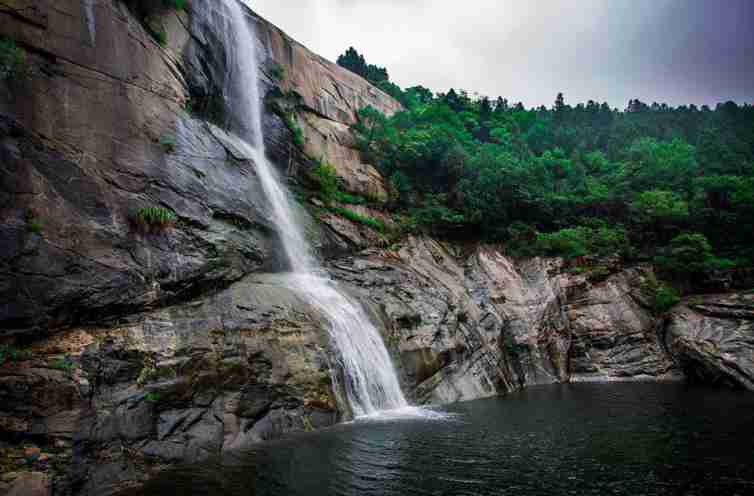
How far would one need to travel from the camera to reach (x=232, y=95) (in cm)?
1917

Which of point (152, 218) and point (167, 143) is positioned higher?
point (167, 143)

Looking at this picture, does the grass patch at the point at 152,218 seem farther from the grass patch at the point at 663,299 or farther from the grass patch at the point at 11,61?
the grass patch at the point at 663,299

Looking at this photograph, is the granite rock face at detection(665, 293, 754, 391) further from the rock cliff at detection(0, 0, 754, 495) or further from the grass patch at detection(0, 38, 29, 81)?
the grass patch at detection(0, 38, 29, 81)

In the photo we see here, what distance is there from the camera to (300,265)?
54.7 ft

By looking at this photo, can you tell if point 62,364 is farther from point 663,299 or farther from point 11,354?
point 663,299

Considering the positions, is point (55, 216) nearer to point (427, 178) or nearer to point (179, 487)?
point (179, 487)

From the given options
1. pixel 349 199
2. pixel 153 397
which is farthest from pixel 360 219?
pixel 153 397

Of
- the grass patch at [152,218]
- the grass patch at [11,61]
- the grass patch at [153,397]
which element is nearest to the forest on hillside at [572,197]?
the grass patch at [152,218]

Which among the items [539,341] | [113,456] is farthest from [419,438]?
[539,341]

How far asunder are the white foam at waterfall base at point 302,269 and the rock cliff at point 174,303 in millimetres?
589

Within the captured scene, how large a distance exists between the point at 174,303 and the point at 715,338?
21.0 meters

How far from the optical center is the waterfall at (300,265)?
515 inches

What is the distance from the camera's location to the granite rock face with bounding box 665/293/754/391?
17484mm

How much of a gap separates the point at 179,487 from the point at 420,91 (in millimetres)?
44501
